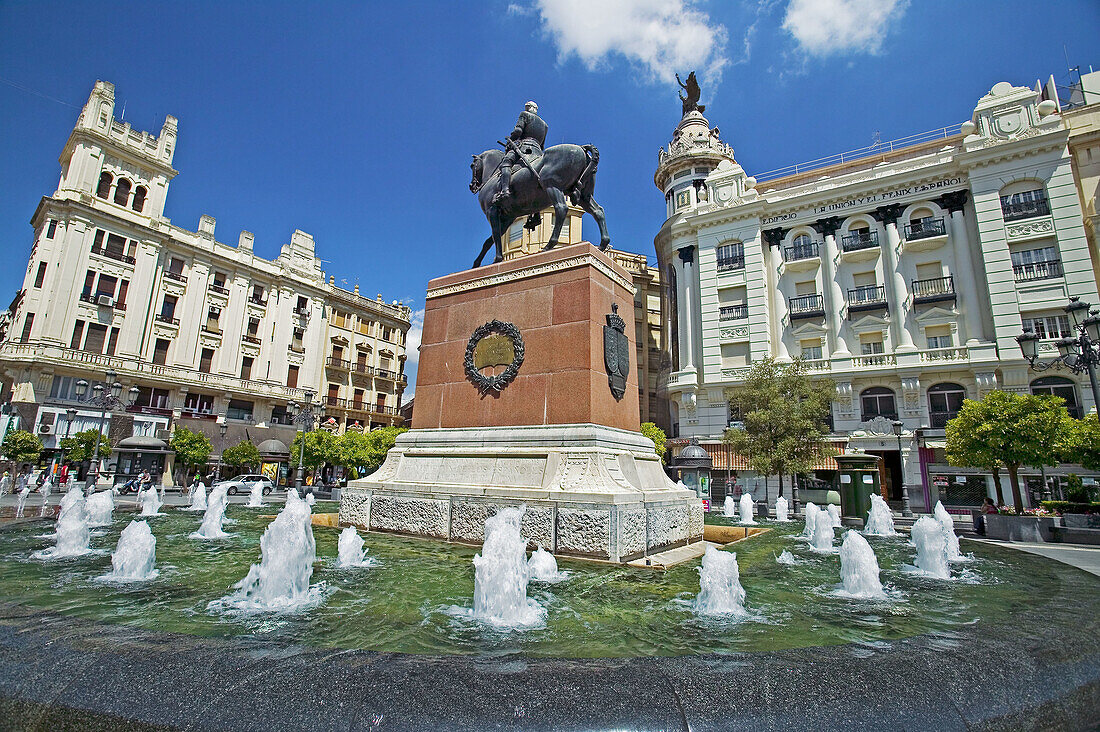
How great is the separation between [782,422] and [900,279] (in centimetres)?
1584

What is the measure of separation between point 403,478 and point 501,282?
3.81 m

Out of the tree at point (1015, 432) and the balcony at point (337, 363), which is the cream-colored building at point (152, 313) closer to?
the balcony at point (337, 363)

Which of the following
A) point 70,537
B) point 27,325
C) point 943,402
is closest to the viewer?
point 70,537

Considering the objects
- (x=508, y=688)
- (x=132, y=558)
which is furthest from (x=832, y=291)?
(x=508, y=688)

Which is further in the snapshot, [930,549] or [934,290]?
[934,290]

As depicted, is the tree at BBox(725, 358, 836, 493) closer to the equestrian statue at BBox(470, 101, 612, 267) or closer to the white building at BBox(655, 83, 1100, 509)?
the white building at BBox(655, 83, 1100, 509)

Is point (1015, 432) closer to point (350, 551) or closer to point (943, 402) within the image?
point (943, 402)

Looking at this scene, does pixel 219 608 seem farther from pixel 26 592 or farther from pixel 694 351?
pixel 694 351

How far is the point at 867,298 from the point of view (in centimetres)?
3244

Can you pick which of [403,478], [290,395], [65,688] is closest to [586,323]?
[403,478]

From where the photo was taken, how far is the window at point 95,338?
34.2 metres

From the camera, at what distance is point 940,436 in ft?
92.5

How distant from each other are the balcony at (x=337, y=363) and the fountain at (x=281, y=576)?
155 ft

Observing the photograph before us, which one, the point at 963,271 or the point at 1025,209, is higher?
the point at 1025,209
